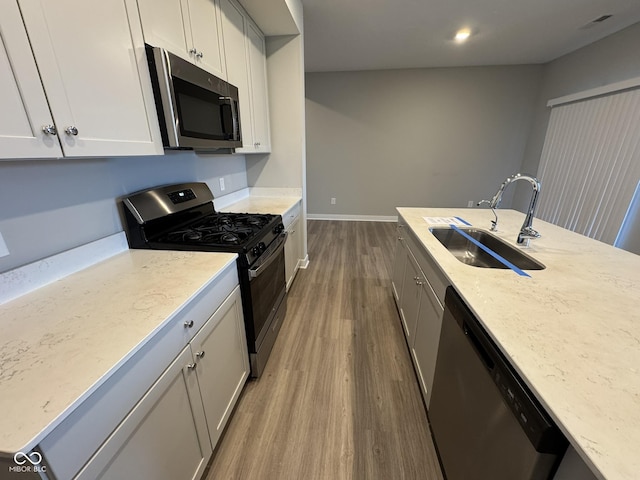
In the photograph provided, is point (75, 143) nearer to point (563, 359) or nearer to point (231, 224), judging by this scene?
point (231, 224)

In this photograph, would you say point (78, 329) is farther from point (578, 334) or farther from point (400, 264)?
point (400, 264)

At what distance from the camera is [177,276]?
1.11 m

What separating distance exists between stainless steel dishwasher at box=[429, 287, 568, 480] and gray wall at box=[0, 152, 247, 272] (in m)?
1.69

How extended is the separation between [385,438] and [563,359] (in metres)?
1.04

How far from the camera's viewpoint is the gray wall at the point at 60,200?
0.97 metres

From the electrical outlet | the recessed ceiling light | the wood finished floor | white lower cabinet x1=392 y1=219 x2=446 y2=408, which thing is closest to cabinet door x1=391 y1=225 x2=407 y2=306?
white lower cabinet x1=392 y1=219 x2=446 y2=408

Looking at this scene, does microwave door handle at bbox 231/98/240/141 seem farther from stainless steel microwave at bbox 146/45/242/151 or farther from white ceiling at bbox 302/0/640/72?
white ceiling at bbox 302/0/640/72

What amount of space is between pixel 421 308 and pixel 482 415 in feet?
2.49

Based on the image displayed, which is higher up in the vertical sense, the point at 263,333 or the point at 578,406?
the point at 578,406

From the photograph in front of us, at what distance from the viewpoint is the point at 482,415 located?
837mm

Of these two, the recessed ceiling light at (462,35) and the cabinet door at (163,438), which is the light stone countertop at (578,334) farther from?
the recessed ceiling light at (462,35)

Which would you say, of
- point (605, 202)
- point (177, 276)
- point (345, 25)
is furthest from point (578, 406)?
point (605, 202)

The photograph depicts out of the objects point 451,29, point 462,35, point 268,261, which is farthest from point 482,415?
point 462,35

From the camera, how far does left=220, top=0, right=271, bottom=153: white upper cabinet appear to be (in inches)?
74.6
